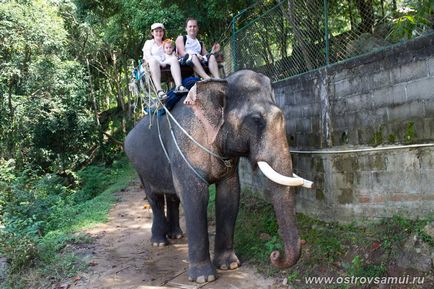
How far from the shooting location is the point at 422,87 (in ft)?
14.8

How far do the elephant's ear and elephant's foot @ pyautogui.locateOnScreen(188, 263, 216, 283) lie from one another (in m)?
1.48

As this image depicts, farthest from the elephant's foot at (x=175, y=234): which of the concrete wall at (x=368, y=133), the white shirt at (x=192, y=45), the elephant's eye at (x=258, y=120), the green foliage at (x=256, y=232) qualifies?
the elephant's eye at (x=258, y=120)

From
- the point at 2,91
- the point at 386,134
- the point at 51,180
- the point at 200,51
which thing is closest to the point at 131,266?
the point at 200,51

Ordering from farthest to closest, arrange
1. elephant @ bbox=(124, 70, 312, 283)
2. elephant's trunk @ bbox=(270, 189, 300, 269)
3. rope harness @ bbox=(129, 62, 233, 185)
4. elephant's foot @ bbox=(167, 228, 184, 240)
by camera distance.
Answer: elephant's foot @ bbox=(167, 228, 184, 240), rope harness @ bbox=(129, 62, 233, 185), elephant @ bbox=(124, 70, 312, 283), elephant's trunk @ bbox=(270, 189, 300, 269)

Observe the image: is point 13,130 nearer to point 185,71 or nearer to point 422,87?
point 185,71

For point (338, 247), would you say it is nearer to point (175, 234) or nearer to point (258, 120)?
point (258, 120)

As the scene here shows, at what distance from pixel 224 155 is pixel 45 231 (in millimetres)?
6186

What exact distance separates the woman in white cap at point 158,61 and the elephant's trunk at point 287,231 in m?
2.13

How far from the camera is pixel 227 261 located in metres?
5.48

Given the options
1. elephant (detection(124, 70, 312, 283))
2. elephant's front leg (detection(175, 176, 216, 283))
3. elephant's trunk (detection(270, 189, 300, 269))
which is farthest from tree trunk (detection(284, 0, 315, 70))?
elephant's trunk (detection(270, 189, 300, 269))

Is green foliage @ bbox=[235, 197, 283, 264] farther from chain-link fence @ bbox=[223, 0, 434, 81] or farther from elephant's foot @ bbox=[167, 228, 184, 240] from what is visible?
chain-link fence @ bbox=[223, 0, 434, 81]

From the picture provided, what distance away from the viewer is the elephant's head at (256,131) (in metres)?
4.30

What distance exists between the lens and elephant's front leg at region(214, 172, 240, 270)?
18.1 feet

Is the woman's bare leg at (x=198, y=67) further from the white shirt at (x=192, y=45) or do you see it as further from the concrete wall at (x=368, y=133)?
the concrete wall at (x=368, y=133)
